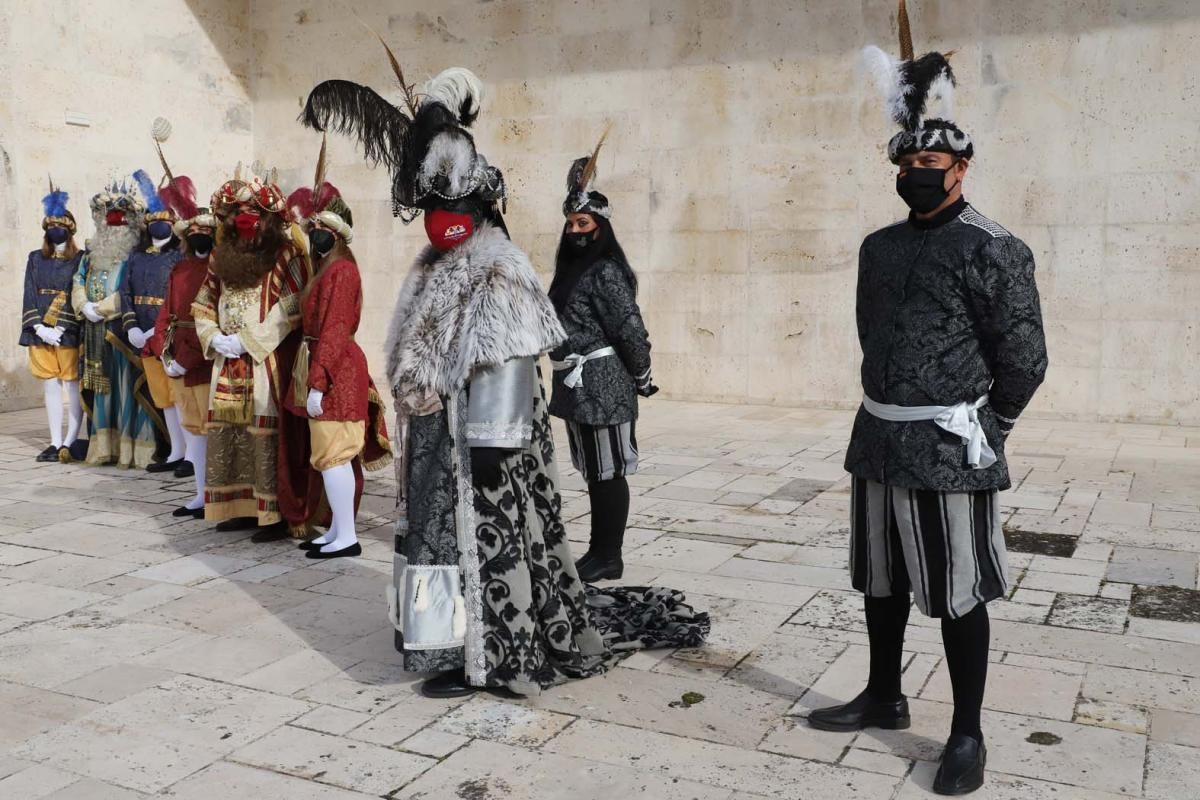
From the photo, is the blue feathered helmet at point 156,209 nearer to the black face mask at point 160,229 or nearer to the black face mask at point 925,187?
the black face mask at point 160,229

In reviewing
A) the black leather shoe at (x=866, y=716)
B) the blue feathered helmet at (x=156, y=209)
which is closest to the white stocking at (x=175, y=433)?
the blue feathered helmet at (x=156, y=209)

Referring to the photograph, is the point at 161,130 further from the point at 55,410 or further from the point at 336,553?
the point at 336,553

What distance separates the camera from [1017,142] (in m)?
10.0

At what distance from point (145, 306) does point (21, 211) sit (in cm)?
419

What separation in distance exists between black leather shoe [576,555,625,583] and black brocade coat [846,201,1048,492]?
87.5 inches

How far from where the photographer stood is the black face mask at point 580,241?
16.4 ft

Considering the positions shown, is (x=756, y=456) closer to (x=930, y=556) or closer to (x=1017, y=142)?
(x=1017, y=142)

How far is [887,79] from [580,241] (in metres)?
2.01

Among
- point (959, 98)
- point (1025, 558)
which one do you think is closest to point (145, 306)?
point (1025, 558)

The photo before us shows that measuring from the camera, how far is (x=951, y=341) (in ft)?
9.97

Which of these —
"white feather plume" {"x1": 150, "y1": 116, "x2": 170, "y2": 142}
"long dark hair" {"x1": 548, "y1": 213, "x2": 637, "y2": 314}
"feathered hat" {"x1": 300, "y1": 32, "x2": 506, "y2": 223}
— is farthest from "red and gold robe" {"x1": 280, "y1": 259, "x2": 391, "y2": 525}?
"white feather plume" {"x1": 150, "y1": 116, "x2": 170, "y2": 142}

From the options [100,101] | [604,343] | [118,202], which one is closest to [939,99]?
[604,343]

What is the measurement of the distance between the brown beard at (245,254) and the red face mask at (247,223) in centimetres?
3

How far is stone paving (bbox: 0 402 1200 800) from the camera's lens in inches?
124
